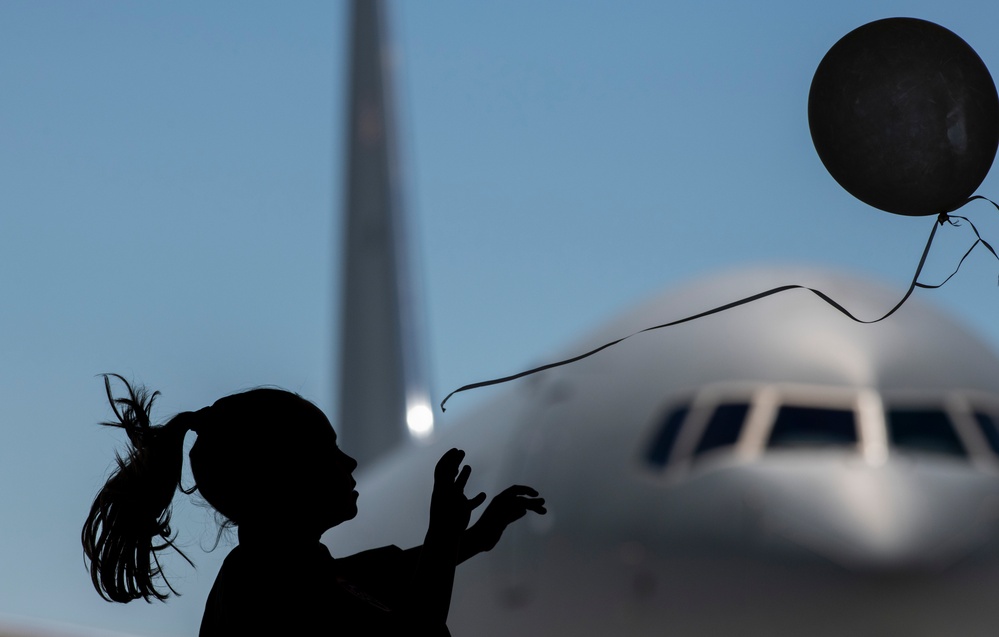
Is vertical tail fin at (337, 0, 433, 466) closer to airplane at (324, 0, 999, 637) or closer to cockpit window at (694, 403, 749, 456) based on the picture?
airplane at (324, 0, 999, 637)

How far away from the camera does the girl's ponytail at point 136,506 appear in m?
1.50

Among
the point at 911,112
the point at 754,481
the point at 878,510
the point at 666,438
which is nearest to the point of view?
the point at 911,112

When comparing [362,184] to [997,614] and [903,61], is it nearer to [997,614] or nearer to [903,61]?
[997,614]

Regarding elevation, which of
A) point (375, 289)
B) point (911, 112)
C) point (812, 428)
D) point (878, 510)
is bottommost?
point (375, 289)

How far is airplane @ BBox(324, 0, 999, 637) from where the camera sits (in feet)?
14.0

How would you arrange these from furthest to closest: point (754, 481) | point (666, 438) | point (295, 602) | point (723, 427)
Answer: point (666, 438) → point (723, 427) → point (754, 481) → point (295, 602)

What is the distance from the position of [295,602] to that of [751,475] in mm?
3647

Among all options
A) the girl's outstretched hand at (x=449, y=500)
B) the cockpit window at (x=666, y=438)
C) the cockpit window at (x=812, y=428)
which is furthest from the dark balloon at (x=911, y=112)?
the cockpit window at (x=666, y=438)

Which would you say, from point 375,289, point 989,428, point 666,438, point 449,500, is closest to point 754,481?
point 666,438

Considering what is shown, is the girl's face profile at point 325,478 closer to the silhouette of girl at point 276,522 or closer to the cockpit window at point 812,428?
the silhouette of girl at point 276,522

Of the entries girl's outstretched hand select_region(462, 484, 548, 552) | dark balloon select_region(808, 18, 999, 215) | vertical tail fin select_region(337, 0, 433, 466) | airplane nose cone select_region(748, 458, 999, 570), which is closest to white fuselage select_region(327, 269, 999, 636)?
airplane nose cone select_region(748, 458, 999, 570)

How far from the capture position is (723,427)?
5.21m

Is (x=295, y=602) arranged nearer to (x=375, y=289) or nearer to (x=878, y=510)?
(x=878, y=510)

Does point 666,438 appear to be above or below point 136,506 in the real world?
below
